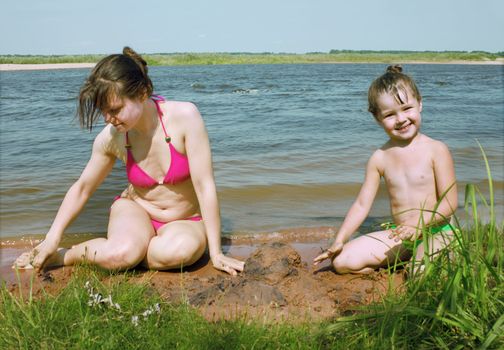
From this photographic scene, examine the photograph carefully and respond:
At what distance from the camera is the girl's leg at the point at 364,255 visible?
3311mm

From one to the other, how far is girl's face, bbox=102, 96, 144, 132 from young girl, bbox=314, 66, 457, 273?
142 cm

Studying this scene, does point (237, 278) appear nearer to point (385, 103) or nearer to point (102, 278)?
point (102, 278)

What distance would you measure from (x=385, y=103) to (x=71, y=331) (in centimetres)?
225

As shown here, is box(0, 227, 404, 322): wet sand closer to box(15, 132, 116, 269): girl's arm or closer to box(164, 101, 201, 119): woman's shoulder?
box(15, 132, 116, 269): girl's arm

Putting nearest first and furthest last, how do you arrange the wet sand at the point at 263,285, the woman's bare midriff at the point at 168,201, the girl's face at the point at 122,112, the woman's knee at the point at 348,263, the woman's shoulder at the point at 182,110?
the wet sand at the point at 263,285, the girl's face at the point at 122,112, the woman's knee at the point at 348,263, the woman's shoulder at the point at 182,110, the woman's bare midriff at the point at 168,201

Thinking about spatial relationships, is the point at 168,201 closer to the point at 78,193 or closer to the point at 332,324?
the point at 78,193

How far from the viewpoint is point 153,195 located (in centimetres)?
358

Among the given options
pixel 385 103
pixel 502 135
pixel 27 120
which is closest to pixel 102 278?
pixel 385 103

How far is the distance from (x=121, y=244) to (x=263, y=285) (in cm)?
99

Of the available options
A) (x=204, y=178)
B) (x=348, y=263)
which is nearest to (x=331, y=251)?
(x=348, y=263)

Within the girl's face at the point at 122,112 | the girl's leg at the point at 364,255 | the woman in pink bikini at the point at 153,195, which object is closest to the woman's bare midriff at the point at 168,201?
the woman in pink bikini at the point at 153,195

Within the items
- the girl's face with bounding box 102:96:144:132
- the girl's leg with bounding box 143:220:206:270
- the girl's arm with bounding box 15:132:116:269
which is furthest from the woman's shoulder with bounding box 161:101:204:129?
the girl's leg with bounding box 143:220:206:270

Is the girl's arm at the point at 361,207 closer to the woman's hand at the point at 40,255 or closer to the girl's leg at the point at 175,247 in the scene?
the girl's leg at the point at 175,247

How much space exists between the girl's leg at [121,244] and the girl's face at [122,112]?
2.14 ft
